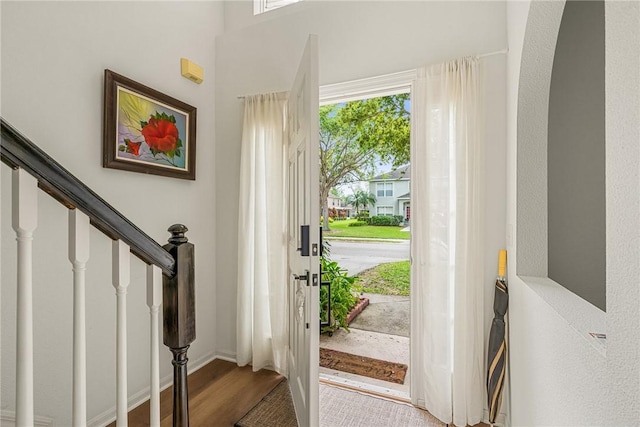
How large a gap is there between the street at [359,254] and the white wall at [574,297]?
1.75 meters

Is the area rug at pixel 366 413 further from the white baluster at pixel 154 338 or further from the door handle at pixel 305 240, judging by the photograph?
the white baluster at pixel 154 338

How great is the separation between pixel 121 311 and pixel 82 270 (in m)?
0.15

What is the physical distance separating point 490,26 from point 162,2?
222 cm

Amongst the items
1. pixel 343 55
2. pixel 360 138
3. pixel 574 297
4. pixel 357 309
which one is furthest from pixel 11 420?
pixel 360 138

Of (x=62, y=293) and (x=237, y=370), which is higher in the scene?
(x=62, y=293)

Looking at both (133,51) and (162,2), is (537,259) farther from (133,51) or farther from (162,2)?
(162,2)

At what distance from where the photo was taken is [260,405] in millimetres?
2121

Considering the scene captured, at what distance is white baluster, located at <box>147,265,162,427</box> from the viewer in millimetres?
920

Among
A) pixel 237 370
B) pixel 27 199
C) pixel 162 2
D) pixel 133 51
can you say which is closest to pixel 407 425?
pixel 237 370

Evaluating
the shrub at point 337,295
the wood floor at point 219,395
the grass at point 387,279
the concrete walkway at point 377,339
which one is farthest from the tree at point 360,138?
the wood floor at point 219,395

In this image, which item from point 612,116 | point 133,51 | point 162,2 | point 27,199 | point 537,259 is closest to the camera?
point 612,116

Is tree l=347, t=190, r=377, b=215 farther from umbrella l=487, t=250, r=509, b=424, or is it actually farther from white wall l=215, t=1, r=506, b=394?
umbrella l=487, t=250, r=509, b=424

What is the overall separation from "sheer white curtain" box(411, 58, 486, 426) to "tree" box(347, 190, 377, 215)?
134cm

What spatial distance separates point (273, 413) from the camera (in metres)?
2.04
